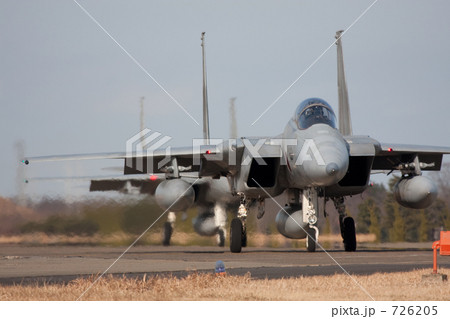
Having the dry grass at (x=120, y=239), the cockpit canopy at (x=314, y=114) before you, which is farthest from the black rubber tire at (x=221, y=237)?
the cockpit canopy at (x=314, y=114)

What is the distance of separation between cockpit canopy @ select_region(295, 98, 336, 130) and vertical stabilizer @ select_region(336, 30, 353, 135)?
169 inches

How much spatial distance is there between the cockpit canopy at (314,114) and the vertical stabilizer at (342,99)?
429 centimetres

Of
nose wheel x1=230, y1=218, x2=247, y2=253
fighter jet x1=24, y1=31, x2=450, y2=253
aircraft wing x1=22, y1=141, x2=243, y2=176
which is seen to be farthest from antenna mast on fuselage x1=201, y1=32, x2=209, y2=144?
nose wheel x1=230, y1=218, x2=247, y2=253

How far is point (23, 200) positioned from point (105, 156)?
2623 mm

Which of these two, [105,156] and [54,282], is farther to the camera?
[105,156]

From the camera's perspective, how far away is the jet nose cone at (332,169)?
53.0 ft

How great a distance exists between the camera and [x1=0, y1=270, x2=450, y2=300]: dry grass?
25.7 feet

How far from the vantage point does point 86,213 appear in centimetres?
2019

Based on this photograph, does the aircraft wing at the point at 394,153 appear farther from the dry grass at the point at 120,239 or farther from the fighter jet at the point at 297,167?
the dry grass at the point at 120,239

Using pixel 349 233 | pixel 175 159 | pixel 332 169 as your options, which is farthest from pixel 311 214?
pixel 175 159

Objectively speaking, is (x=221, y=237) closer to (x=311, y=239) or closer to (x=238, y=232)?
(x=238, y=232)

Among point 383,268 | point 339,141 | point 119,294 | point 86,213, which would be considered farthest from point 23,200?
point 119,294

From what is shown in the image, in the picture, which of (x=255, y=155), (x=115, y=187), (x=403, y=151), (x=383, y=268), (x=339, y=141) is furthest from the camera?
(x=115, y=187)

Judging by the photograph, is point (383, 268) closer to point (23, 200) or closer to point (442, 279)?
point (442, 279)
